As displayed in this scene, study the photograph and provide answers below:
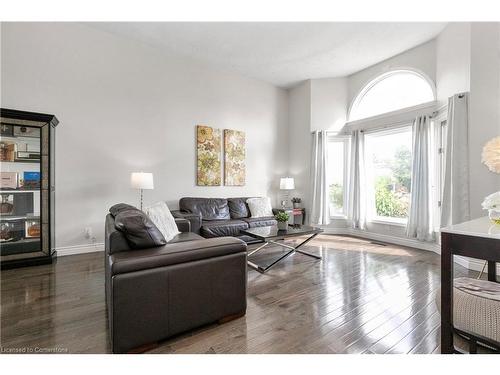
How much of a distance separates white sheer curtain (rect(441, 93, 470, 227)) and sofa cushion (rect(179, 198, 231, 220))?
3.56m

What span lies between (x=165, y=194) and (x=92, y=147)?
1350 mm

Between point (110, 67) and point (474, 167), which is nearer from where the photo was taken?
point (474, 167)

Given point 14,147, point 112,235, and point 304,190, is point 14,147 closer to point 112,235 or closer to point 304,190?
point 112,235

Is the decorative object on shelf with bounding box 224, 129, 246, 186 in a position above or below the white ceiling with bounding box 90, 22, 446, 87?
below

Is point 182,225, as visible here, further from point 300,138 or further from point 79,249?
point 300,138

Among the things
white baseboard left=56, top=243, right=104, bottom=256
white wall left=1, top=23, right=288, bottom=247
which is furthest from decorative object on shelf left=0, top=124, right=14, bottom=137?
white baseboard left=56, top=243, right=104, bottom=256

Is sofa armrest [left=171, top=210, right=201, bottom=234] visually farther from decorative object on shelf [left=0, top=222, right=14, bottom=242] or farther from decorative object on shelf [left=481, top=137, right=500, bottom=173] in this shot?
decorative object on shelf [left=481, top=137, right=500, bottom=173]

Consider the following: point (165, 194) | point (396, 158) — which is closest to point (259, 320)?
point (165, 194)

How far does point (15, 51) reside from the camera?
10.7 feet

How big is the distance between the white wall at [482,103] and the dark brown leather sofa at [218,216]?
10.0 feet

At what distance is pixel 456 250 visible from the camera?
4.76 feet

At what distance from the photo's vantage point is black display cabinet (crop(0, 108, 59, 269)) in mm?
3059

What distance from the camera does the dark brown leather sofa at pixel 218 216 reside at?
3.91 m

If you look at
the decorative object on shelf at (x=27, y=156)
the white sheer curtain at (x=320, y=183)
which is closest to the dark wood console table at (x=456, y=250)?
the white sheer curtain at (x=320, y=183)
